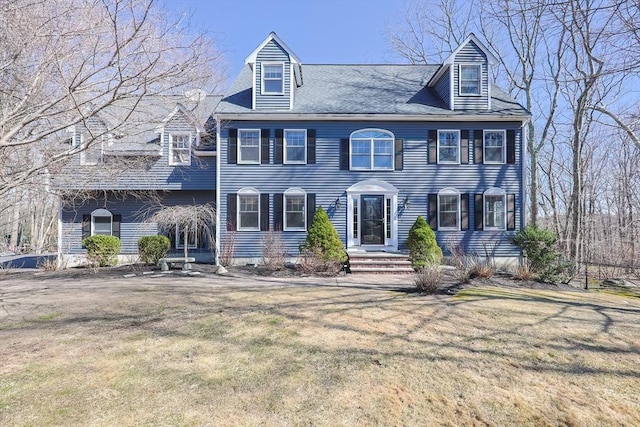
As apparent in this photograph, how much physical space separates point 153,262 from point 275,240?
4810mm

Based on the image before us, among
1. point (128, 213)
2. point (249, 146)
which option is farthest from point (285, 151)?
point (128, 213)

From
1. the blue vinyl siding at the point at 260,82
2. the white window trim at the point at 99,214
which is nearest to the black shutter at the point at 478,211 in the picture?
the blue vinyl siding at the point at 260,82

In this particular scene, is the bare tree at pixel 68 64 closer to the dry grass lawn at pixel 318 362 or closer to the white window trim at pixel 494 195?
the dry grass lawn at pixel 318 362

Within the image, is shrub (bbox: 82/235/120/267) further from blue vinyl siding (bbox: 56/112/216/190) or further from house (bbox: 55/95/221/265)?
blue vinyl siding (bbox: 56/112/216/190)

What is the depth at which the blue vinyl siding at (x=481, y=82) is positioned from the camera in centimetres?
1278

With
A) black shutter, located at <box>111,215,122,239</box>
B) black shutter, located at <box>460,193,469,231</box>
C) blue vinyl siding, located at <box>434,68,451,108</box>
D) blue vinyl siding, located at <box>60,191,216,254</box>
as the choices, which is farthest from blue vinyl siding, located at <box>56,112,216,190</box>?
black shutter, located at <box>460,193,469,231</box>

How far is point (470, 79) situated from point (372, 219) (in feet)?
23.0

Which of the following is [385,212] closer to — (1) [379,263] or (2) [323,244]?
(1) [379,263]

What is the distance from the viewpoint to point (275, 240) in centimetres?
1216

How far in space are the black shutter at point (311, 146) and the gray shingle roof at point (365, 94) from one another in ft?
2.53

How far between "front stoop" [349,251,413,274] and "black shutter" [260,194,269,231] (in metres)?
3.64

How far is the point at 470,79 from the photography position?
12.9 meters

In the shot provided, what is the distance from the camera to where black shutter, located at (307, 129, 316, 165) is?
1270 centimetres

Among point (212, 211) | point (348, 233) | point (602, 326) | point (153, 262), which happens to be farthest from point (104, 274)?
point (602, 326)
